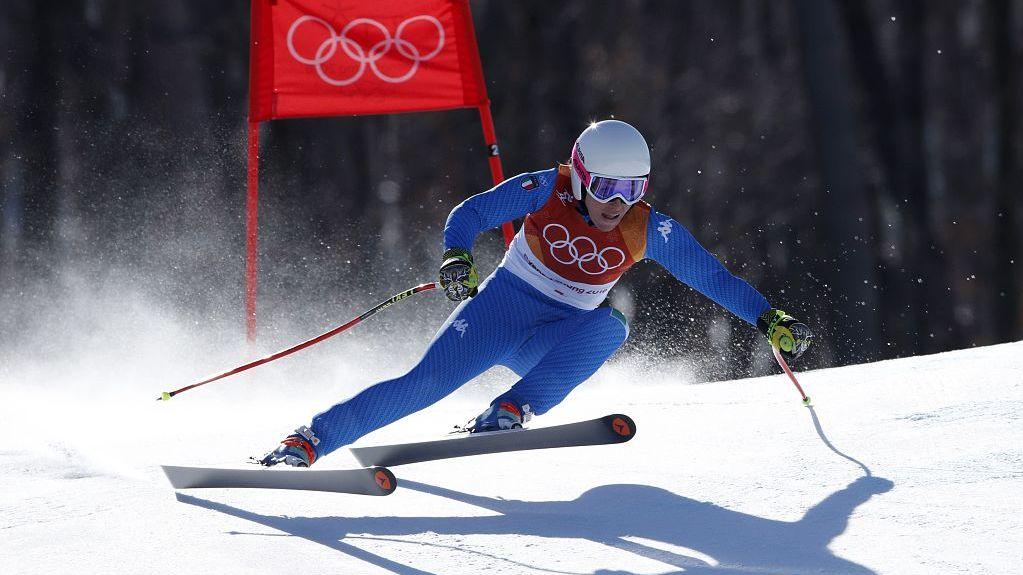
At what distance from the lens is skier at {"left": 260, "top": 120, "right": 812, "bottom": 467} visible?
126 inches

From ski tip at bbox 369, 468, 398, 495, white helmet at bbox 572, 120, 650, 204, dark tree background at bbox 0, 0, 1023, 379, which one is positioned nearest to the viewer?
ski tip at bbox 369, 468, 398, 495

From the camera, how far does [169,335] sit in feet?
23.9

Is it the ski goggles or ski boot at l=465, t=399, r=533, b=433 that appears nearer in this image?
ski boot at l=465, t=399, r=533, b=433

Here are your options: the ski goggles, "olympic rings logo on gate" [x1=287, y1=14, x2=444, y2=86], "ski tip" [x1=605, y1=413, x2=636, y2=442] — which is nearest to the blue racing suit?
the ski goggles

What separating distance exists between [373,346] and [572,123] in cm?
666

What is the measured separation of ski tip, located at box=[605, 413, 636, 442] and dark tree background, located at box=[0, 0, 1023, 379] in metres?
9.48

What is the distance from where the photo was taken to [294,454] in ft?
9.34

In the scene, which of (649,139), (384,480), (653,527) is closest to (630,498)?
(653,527)

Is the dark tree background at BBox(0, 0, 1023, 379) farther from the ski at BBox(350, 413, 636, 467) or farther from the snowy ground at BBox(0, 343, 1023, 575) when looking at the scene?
the ski at BBox(350, 413, 636, 467)

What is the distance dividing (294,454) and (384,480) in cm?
36

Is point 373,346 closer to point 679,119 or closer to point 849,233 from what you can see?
point 849,233

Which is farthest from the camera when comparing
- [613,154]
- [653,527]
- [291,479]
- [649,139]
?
[649,139]

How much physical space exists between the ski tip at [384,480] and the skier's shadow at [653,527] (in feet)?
0.27

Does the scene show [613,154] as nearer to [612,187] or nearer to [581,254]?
[612,187]
